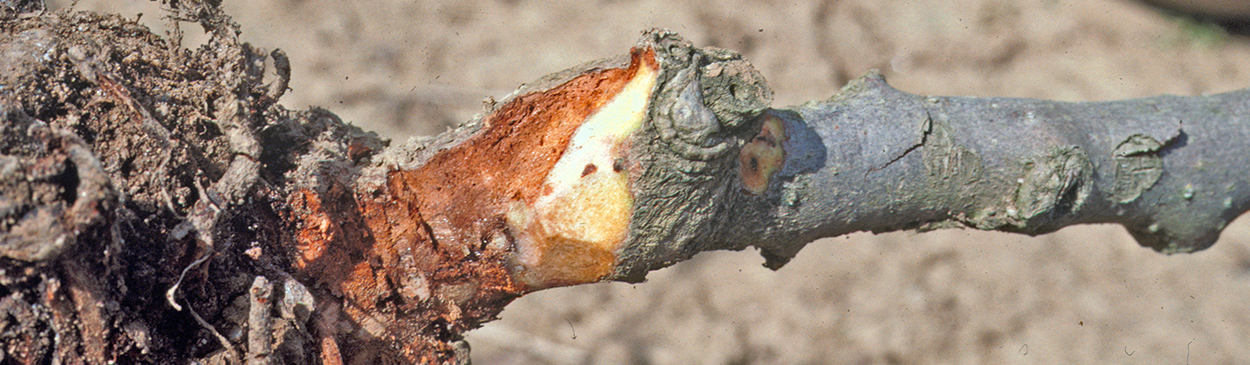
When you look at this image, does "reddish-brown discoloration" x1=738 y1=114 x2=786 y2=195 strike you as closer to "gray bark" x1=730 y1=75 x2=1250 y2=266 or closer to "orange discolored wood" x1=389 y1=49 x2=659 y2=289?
"gray bark" x1=730 y1=75 x2=1250 y2=266

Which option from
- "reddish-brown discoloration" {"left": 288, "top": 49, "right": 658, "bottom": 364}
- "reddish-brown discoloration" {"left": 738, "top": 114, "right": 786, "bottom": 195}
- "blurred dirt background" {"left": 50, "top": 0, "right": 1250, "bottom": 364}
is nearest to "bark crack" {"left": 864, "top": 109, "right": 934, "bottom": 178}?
"reddish-brown discoloration" {"left": 738, "top": 114, "right": 786, "bottom": 195}

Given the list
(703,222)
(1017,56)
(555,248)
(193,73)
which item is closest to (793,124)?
(703,222)

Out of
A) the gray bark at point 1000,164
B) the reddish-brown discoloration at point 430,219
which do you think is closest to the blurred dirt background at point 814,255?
the gray bark at point 1000,164

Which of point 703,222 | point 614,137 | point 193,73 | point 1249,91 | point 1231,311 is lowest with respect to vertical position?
point 1231,311

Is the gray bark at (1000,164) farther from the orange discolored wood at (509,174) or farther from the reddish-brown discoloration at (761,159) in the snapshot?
the orange discolored wood at (509,174)

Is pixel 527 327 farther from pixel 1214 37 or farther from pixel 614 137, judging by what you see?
pixel 1214 37

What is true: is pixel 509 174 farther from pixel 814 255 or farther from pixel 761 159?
pixel 814 255
